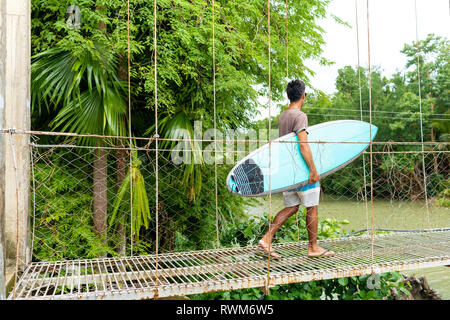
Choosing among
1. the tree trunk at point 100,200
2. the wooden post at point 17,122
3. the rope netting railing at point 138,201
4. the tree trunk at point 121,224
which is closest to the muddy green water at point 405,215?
the rope netting railing at point 138,201

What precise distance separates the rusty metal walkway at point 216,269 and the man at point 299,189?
5.2 inches

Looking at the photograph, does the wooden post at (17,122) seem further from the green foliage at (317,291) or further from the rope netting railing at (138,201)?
the green foliage at (317,291)

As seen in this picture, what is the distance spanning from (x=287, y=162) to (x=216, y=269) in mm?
902

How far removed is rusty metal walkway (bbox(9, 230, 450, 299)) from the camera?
1.97 metres

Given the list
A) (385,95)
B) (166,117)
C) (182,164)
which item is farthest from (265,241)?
(385,95)

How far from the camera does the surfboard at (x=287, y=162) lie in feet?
8.32

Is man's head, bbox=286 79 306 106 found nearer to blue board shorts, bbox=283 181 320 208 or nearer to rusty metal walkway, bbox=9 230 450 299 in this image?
blue board shorts, bbox=283 181 320 208

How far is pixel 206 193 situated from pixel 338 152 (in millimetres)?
1515

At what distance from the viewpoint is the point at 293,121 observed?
2.46m

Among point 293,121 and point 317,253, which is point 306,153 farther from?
point 317,253

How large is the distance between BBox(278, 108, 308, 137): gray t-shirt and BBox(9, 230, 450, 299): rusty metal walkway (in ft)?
2.95

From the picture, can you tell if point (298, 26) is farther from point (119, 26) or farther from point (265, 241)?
point (265, 241)

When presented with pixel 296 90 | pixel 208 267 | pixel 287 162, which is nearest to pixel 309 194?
pixel 287 162


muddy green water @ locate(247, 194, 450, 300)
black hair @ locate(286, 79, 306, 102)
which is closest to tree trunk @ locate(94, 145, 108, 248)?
muddy green water @ locate(247, 194, 450, 300)
